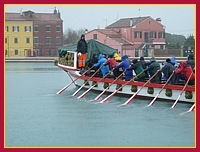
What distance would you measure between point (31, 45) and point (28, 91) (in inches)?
1606

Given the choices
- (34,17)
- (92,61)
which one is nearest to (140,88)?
(92,61)

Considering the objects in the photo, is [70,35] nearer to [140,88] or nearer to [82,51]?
[82,51]

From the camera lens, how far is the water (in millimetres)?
11555

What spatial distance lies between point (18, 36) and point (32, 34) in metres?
1.74

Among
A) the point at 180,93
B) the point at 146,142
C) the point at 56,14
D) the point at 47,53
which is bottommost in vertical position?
the point at 146,142

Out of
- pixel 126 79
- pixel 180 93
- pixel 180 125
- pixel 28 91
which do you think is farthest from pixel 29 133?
pixel 28 91

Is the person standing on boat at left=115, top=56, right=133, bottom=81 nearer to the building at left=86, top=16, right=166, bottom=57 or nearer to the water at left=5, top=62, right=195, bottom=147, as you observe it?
the water at left=5, top=62, right=195, bottom=147

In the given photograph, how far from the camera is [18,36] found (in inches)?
2518

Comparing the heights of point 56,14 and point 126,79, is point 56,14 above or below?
above

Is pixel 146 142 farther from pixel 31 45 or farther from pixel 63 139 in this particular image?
pixel 31 45

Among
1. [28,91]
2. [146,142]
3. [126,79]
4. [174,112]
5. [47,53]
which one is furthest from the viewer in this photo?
[47,53]

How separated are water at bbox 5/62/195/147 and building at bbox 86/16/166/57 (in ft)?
131

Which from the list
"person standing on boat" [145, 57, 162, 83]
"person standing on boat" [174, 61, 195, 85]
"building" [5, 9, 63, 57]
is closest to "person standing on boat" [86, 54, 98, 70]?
"person standing on boat" [145, 57, 162, 83]

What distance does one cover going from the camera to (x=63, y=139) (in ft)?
38.7
